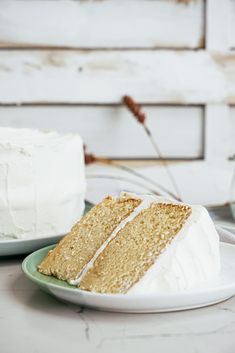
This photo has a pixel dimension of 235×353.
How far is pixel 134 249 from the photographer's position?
0.86 meters

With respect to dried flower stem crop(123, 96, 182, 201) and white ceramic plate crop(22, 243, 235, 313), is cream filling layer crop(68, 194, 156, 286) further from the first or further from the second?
dried flower stem crop(123, 96, 182, 201)

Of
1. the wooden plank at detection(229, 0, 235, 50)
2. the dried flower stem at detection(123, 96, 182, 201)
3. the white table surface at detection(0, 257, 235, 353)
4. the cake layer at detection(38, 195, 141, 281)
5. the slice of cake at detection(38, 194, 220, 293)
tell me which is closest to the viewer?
the white table surface at detection(0, 257, 235, 353)

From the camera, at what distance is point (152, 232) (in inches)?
34.9

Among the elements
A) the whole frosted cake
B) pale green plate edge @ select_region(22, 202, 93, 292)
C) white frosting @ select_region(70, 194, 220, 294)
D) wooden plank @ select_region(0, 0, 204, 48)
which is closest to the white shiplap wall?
wooden plank @ select_region(0, 0, 204, 48)

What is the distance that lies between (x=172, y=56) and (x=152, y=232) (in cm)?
107

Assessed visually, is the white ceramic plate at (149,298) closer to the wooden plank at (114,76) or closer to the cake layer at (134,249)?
the cake layer at (134,249)

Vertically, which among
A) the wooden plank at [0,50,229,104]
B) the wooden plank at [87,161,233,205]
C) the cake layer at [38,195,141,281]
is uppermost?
the wooden plank at [0,50,229,104]

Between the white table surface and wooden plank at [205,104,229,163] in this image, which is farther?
wooden plank at [205,104,229,163]

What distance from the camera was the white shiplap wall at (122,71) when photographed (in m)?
1.82

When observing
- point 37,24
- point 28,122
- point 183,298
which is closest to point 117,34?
point 37,24

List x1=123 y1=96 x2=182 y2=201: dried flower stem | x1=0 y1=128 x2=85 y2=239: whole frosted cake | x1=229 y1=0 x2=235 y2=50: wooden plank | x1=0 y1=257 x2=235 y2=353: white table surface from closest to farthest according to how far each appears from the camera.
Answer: x1=0 y1=257 x2=235 y2=353: white table surface < x1=0 y1=128 x2=85 y2=239: whole frosted cake < x1=123 y1=96 x2=182 y2=201: dried flower stem < x1=229 y1=0 x2=235 y2=50: wooden plank

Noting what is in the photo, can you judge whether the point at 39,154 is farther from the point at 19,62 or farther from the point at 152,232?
the point at 19,62

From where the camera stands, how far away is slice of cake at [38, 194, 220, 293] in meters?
0.81

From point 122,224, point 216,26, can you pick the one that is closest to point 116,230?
point 122,224
